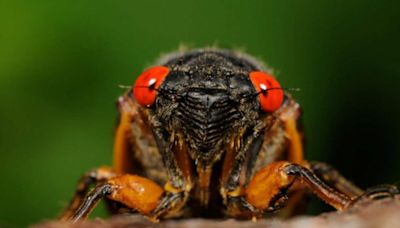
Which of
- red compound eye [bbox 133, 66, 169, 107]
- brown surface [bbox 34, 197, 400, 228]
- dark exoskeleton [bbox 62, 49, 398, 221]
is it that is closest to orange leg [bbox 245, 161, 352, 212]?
dark exoskeleton [bbox 62, 49, 398, 221]

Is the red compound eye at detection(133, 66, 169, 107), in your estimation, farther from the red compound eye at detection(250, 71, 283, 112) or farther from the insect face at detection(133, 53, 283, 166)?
the red compound eye at detection(250, 71, 283, 112)

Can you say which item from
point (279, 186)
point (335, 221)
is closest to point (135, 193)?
point (279, 186)

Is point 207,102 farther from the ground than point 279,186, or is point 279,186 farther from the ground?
point 207,102

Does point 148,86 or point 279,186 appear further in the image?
point 148,86

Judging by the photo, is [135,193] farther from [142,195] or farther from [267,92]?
[267,92]

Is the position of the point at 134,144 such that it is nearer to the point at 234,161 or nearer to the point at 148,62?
the point at 234,161

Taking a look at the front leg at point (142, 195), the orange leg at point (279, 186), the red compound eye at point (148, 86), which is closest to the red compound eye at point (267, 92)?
the orange leg at point (279, 186)

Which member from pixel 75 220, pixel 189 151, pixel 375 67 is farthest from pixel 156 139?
pixel 375 67
